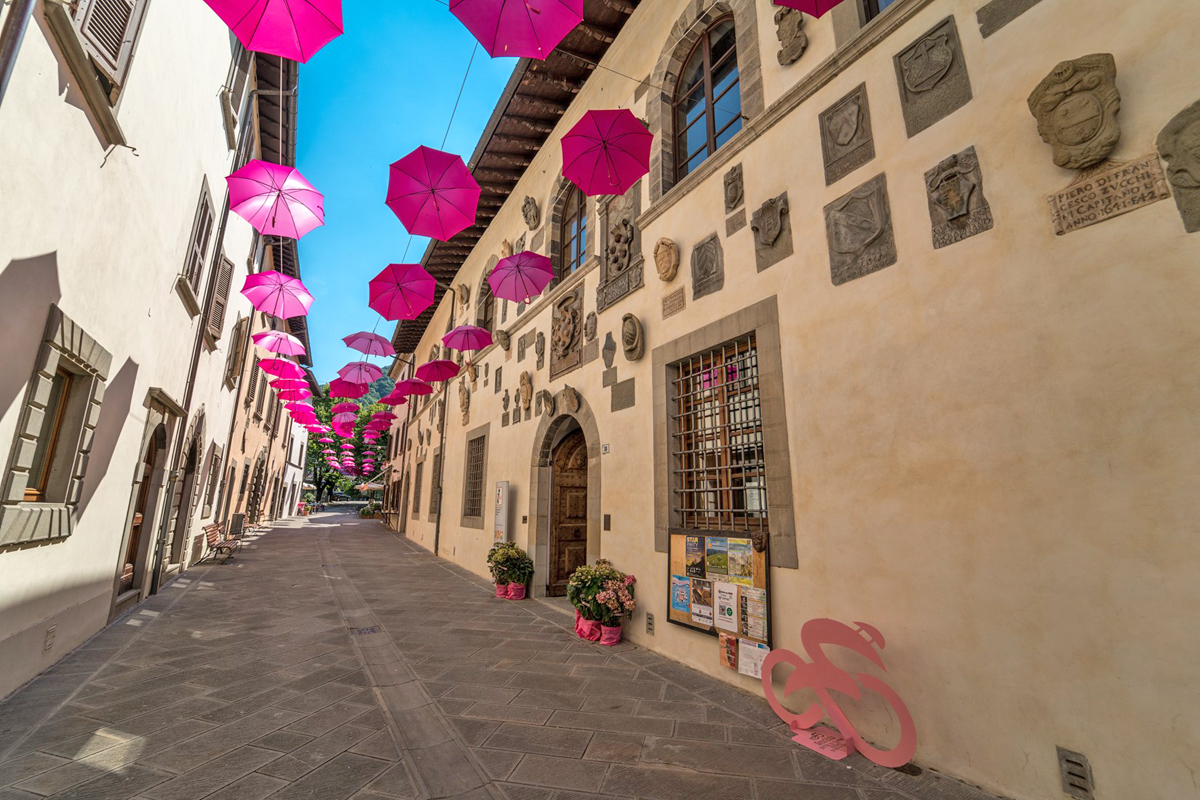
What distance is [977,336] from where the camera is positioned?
3.18 meters

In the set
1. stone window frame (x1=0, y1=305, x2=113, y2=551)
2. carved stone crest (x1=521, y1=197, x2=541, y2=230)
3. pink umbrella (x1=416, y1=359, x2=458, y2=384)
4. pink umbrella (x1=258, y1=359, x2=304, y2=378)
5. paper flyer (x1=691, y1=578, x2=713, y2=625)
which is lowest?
paper flyer (x1=691, y1=578, x2=713, y2=625)

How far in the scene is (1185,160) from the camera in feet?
8.14

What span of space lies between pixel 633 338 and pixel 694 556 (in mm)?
2703

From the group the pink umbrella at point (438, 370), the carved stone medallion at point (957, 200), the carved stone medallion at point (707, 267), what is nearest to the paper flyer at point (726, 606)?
the carved stone medallion at point (707, 267)

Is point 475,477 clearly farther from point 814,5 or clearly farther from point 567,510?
point 814,5

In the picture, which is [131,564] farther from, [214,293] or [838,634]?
[838,634]

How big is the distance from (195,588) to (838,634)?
10048 mm

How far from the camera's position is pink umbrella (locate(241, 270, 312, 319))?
34.8 ft

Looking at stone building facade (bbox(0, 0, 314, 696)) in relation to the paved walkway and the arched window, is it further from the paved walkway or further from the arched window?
the arched window

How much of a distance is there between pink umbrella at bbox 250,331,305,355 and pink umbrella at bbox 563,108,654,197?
930 cm

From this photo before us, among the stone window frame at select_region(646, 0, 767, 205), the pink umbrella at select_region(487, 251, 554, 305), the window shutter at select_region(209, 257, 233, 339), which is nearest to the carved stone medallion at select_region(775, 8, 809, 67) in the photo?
the stone window frame at select_region(646, 0, 767, 205)

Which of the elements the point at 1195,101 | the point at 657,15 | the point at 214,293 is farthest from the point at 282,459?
the point at 1195,101

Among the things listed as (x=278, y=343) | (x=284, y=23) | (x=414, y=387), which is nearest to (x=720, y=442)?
(x=284, y=23)

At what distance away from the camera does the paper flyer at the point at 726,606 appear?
15.3 ft
